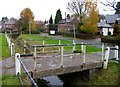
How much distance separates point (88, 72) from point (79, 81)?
993 millimetres

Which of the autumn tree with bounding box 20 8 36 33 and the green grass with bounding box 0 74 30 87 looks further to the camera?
the autumn tree with bounding box 20 8 36 33

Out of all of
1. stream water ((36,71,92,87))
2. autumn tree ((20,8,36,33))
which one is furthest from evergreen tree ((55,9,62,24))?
stream water ((36,71,92,87))

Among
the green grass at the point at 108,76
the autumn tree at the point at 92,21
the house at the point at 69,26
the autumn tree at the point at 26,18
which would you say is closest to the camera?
the green grass at the point at 108,76

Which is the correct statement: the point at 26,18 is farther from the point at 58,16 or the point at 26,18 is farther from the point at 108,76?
the point at 108,76

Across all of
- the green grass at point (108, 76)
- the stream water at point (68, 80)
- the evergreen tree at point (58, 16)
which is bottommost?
the stream water at point (68, 80)

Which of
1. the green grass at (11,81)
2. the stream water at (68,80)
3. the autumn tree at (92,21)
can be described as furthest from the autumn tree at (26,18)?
the green grass at (11,81)

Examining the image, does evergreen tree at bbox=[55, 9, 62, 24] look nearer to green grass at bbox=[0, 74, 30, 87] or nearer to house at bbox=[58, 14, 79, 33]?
house at bbox=[58, 14, 79, 33]

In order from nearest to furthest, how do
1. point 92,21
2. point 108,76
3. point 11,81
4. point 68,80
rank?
point 11,81 < point 108,76 < point 68,80 < point 92,21

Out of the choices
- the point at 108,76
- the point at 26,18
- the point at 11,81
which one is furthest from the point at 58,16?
the point at 11,81

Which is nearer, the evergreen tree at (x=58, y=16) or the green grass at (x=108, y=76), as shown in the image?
the green grass at (x=108, y=76)

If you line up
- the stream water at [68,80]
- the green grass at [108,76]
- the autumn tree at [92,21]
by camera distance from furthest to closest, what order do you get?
the autumn tree at [92,21] < the stream water at [68,80] < the green grass at [108,76]

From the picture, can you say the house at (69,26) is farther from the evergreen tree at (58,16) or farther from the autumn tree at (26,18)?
the autumn tree at (26,18)

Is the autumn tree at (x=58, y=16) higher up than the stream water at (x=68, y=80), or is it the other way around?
the autumn tree at (x=58, y=16)

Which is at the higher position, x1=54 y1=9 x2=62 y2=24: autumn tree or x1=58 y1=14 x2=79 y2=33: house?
x1=54 y1=9 x2=62 y2=24: autumn tree
